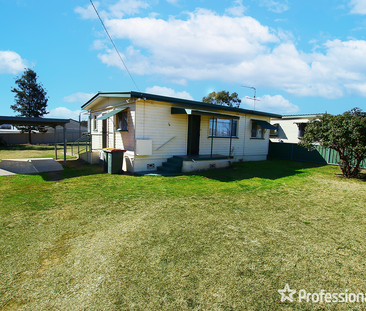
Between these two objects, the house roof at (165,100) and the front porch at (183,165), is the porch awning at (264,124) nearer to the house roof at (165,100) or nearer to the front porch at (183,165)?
the house roof at (165,100)

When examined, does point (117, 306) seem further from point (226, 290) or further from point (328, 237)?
point (328, 237)

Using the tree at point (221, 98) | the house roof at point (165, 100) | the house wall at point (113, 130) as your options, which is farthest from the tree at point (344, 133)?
the tree at point (221, 98)

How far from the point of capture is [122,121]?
10375 millimetres

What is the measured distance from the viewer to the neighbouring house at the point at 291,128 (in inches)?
688

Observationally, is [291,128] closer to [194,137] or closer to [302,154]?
[302,154]

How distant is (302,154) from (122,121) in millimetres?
11563

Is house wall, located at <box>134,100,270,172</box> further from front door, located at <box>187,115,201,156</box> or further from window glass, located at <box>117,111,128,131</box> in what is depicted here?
window glass, located at <box>117,111,128,131</box>

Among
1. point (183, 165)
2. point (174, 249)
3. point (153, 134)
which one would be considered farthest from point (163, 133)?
point (174, 249)

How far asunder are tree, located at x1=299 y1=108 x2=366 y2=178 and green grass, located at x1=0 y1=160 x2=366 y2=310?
271cm

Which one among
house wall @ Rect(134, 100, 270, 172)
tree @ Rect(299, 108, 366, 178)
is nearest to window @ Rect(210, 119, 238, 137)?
house wall @ Rect(134, 100, 270, 172)

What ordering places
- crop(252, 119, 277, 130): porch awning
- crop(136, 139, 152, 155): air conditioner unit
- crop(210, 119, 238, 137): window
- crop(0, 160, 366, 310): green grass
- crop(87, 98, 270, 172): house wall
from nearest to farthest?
1. crop(0, 160, 366, 310): green grass
2. crop(136, 139, 152, 155): air conditioner unit
3. crop(87, 98, 270, 172): house wall
4. crop(210, 119, 238, 137): window
5. crop(252, 119, 277, 130): porch awning

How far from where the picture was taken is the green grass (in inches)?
92.4

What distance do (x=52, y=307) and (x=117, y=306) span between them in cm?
61

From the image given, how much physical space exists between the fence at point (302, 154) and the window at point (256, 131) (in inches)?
91.9
